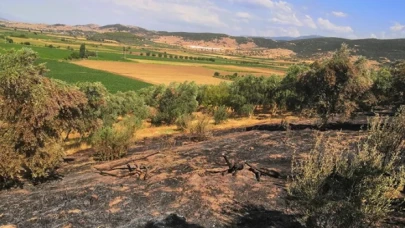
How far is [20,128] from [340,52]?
1868 centimetres

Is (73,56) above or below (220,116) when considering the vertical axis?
above

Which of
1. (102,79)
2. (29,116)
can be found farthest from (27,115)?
(102,79)

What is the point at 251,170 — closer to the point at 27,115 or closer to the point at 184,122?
the point at 27,115

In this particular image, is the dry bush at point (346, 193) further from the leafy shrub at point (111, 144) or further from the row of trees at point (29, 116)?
the leafy shrub at point (111, 144)

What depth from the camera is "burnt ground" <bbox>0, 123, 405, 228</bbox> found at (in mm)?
10102

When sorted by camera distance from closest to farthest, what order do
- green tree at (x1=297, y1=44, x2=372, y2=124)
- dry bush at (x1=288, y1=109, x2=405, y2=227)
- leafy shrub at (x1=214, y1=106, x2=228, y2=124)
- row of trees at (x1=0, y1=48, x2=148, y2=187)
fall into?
1. dry bush at (x1=288, y1=109, x2=405, y2=227)
2. row of trees at (x1=0, y1=48, x2=148, y2=187)
3. green tree at (x1=297, y1=44, x2=372, y2=124)
4. leafy shrub at (x1=214, y1=106, x2=228, y2=124)

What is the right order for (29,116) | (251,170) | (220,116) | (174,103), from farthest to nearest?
(174,103), (220,116), (29,116), (251,170)

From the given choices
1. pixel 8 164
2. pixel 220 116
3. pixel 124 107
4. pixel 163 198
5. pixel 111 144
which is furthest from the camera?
pixel 220 116

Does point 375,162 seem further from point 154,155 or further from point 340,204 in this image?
point 154,155

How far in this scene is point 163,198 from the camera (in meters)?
11.6

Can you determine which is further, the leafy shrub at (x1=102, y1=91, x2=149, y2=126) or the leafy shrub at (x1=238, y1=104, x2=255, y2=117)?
the leafy shrub at (x1=238, y1=104, x2=255, y2=117)

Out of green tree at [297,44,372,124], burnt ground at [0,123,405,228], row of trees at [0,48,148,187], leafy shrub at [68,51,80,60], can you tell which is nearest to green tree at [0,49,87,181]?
row of trees at [0,48,148,187]

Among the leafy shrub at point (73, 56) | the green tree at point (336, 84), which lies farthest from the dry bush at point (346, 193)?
the leafy shrub at point (73, 56)

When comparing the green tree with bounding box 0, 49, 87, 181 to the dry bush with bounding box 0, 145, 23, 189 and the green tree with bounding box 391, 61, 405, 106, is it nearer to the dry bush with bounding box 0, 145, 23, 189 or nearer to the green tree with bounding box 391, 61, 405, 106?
the dry bush with bounding box 0, 145, 23, 189
